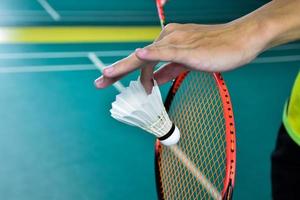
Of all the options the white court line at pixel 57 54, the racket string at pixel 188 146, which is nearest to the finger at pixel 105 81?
the racket string at pixel 188 146

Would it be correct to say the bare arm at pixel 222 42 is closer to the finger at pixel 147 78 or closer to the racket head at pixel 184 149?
the finger at pixel 147 78

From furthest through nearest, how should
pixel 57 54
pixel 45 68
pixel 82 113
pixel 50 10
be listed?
pixel 50 10 < pixel 57 54 < pixel 45 68 < pixel 82 113

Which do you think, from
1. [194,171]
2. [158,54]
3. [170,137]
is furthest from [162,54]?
[194,171]

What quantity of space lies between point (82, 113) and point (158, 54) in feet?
6.31

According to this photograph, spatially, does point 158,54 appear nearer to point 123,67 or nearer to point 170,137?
point 123,67

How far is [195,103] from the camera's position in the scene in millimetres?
1642

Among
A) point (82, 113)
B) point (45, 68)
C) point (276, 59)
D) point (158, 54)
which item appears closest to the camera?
point (158, 54)

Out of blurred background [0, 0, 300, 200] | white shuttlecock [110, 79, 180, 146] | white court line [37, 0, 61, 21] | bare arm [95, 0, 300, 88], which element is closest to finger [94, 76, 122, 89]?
bare arm [95, 0, 300, 88]

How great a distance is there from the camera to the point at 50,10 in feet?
14.8

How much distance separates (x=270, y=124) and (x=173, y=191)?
133 cm

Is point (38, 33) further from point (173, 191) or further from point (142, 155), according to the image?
point (173, 191)

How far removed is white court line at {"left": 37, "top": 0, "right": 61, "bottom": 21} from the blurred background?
0.03 meters

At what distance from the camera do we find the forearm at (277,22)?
2.23 ft

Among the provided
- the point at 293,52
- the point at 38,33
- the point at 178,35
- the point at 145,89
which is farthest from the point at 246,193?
the point at 38,33
